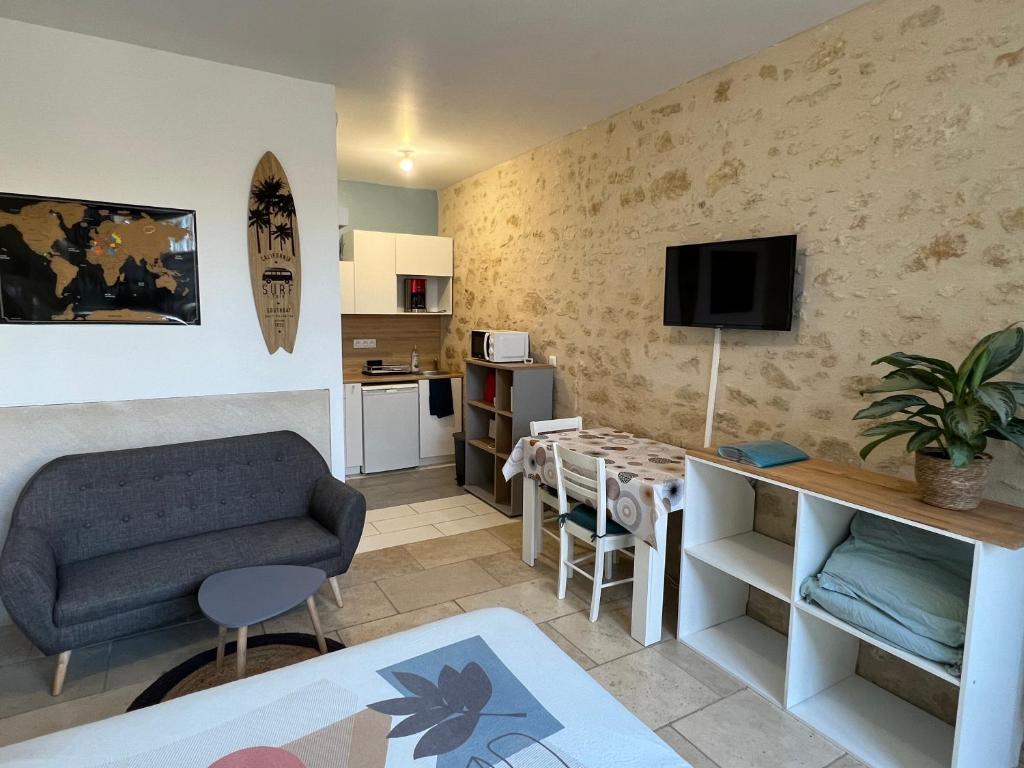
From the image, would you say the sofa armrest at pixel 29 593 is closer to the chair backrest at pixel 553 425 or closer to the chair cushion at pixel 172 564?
the chair cushion at pixel 172 564

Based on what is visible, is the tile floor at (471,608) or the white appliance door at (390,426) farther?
the white appliance door at (390,426)

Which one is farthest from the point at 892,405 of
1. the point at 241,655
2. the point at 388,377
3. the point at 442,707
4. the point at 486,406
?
the point at 388,377

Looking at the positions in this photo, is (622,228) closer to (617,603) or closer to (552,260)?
(552,260)

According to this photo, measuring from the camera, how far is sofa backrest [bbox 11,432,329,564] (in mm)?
Answer: 2648

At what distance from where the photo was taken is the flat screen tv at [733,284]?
267 centimetres

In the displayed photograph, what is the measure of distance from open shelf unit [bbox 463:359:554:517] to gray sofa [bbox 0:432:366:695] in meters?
1.60

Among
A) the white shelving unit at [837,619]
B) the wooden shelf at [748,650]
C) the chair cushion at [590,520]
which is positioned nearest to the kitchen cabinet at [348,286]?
the chair cushion at [590,520]

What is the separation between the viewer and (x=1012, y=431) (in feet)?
5.78

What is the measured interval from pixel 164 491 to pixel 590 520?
→ 7.17ft

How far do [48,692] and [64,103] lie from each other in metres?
2.70

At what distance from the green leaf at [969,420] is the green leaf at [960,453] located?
2 cm

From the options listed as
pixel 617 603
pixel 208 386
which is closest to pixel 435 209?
pixel 208 386

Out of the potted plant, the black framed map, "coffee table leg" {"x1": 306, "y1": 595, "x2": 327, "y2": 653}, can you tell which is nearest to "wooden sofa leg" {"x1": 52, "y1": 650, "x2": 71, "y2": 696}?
"coffee table leg" {"x1": 306, "y1": 595, "x2": 327, "y2": 653}

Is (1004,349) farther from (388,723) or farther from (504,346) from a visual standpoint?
(504,346)
